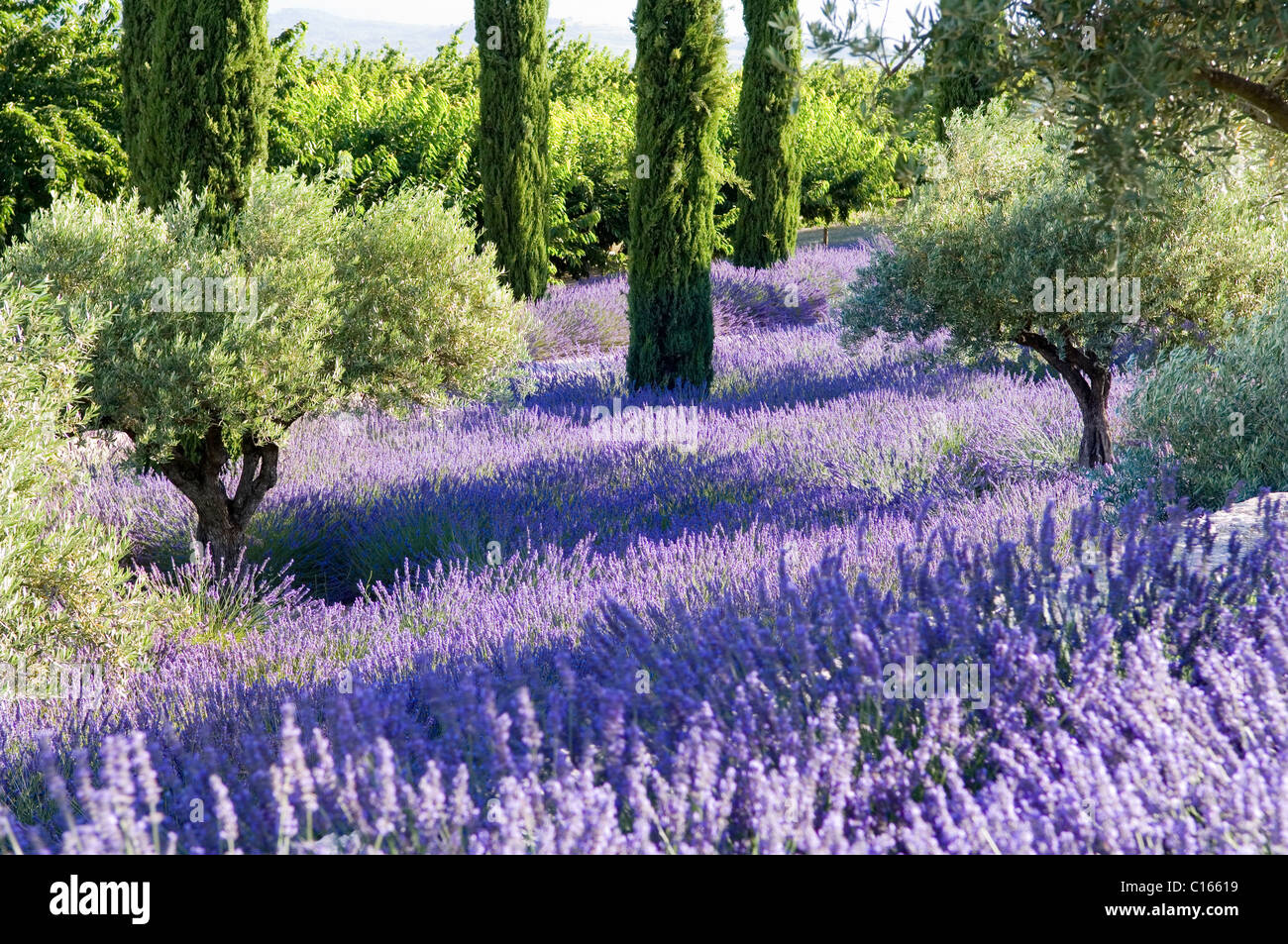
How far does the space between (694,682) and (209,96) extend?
5821 mm

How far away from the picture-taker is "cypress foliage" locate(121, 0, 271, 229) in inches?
273

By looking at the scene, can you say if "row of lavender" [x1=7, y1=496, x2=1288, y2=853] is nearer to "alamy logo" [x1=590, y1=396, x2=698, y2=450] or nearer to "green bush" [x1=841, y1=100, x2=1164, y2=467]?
"green bush" [x1=841, y1=100, x2=1164, y2=467]

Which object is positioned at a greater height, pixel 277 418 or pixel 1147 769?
pixel 277 418

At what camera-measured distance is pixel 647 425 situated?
8.63m

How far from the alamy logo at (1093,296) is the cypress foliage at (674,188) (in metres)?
5.12

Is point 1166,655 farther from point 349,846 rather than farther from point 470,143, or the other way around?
point 470,143

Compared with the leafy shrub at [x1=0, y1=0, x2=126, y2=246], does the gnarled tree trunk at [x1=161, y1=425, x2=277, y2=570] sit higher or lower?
lower

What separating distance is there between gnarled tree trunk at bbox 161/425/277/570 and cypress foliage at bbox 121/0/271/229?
70.9 inches

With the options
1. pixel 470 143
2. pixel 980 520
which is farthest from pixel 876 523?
pixel 470 143

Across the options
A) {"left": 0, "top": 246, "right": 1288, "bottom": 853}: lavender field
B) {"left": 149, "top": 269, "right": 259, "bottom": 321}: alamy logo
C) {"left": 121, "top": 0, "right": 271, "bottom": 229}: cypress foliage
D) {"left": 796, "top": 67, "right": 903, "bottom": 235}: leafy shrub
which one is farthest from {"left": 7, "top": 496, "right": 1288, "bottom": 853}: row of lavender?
{"left": 796, "top": 67, "right": 903, "bottom": 235}: leafy shrub

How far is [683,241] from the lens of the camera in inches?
446

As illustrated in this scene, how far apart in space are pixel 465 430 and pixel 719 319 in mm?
6639
